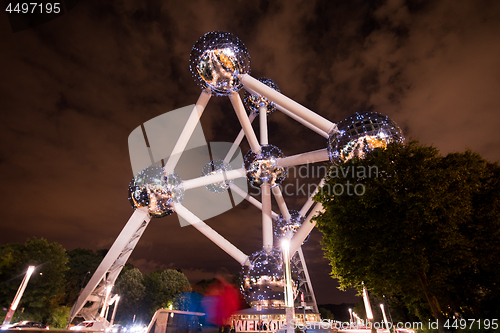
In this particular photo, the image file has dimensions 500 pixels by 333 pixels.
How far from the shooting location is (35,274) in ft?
92.9

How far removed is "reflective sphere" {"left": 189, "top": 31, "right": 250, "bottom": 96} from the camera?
1068cm

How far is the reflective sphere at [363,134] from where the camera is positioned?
907 cm

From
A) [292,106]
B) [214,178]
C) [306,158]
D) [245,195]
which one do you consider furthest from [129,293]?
[292,106]

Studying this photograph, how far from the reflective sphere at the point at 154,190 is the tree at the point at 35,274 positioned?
24220 mm

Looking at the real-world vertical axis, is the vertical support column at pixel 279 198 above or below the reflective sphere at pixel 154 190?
above

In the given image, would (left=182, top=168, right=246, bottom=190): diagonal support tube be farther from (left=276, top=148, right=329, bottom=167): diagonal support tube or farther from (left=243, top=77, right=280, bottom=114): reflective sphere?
(left=243, top=77, right=280, bottom=114): reflective sphere

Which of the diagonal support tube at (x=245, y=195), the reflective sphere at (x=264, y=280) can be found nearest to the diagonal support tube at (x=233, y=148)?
the diagonal support tube at (x=245, y=195)

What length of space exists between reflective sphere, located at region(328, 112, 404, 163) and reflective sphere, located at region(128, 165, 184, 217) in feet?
24.9

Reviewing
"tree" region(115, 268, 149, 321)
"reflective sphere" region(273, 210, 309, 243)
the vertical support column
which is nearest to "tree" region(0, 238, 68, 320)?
"tree" region(115, 268, 149, 321)

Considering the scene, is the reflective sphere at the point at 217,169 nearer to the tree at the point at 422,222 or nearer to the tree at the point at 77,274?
the tree at the point at 422,222

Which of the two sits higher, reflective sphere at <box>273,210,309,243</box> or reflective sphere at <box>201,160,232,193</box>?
reflective sphere at <box>201,160,232,193</box>

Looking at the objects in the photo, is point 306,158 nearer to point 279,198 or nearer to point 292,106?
point 292,106

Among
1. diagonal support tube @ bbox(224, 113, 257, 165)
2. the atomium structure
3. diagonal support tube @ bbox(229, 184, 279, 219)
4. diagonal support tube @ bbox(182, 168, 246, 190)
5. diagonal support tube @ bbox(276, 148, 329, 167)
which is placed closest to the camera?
the atomium structure

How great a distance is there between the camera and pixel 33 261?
28.7 metres
